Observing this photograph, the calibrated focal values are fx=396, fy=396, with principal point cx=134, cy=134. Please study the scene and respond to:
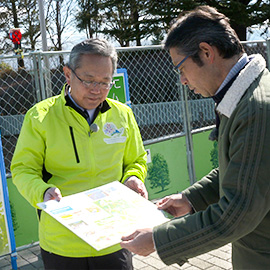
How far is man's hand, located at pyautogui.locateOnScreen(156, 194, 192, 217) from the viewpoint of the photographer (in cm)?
206

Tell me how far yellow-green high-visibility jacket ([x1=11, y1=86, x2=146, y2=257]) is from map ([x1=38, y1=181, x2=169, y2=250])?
159mm

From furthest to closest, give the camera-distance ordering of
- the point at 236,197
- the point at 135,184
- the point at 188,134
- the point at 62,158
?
the point at 188,134
the point at 135,184
the point at 62,158
the point at 236,197

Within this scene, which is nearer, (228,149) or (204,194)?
(228,149)

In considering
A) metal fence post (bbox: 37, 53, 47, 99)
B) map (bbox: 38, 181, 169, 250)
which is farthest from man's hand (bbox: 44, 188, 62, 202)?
metal fence post (bbox: 37, 53, 47, 99)

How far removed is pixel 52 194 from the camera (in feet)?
6.89

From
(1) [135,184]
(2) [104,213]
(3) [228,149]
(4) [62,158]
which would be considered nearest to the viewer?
(3) [228,149]

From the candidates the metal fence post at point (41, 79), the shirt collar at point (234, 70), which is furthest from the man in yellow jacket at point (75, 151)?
the metal fence post at point (41, 79)

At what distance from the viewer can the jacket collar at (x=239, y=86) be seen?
1.54 m

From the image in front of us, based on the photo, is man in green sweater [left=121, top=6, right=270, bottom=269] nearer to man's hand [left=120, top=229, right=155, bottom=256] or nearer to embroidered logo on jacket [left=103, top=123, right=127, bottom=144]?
man's hand [left=120, top=229, right=155, bottom=256]

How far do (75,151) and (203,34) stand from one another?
1060 mm

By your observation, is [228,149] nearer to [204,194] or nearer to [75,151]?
[204,194]

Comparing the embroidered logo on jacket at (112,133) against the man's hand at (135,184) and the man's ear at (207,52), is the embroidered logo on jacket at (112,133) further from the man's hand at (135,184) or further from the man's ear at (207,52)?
the man's ear at (207,52)

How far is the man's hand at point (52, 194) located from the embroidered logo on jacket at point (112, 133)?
1.53 ft

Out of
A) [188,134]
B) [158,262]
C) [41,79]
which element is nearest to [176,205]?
[158,262]
